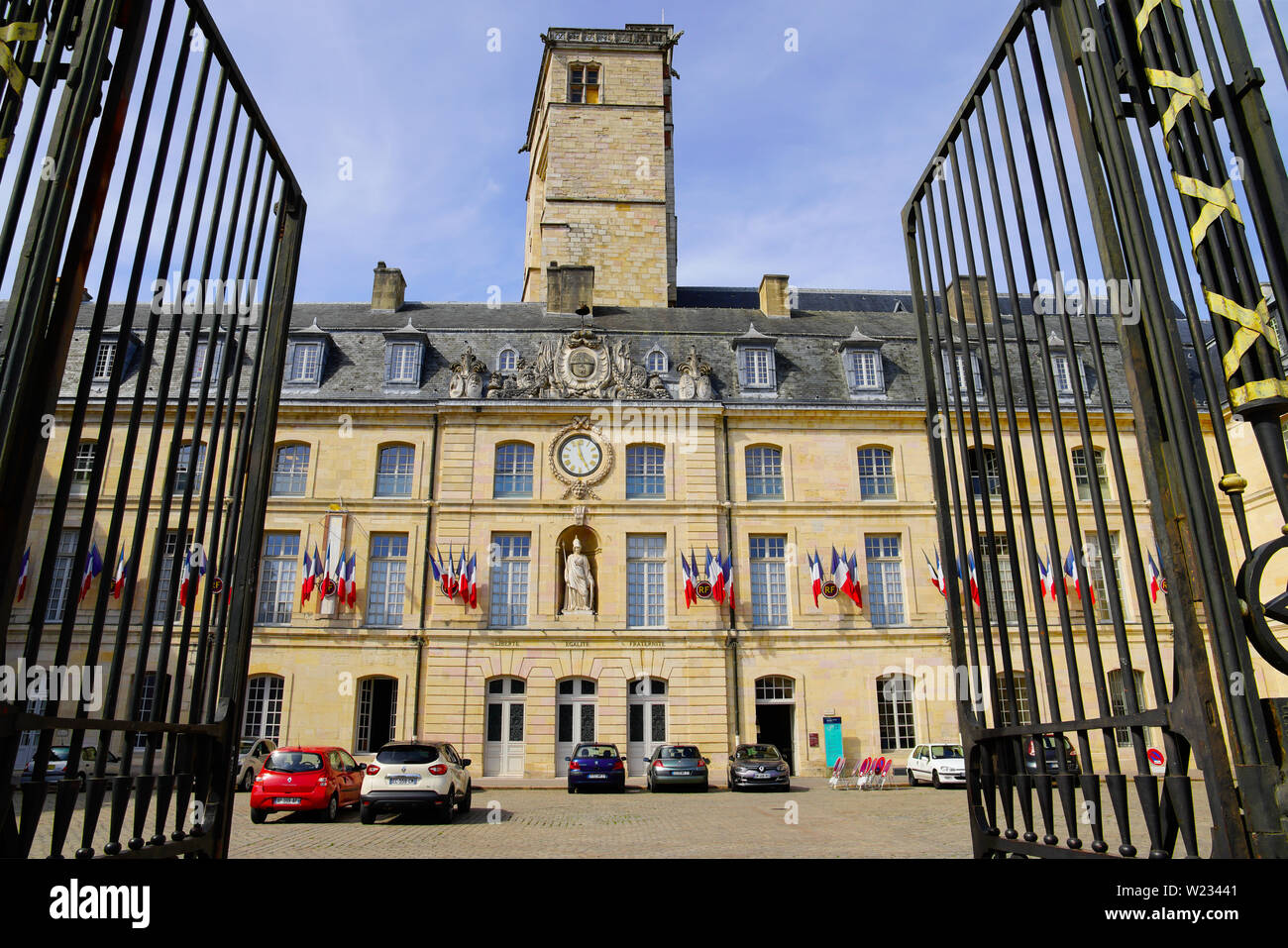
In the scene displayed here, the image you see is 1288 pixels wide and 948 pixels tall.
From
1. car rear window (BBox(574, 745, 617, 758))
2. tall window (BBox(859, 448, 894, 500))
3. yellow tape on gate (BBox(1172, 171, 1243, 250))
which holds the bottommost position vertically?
car rear window (BBox(574, 745, 617, 758))

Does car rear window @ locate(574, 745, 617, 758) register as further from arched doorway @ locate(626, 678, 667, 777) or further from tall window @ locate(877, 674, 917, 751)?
tall window @ locate(877, 674, 917, 751)

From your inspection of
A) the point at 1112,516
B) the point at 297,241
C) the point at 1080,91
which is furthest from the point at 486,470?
the point at 1080,91

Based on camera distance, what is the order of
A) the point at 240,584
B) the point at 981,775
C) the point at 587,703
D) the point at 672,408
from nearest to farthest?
the point at 981,775, the point at 240,584, the point at 587,703, the point at 672,408

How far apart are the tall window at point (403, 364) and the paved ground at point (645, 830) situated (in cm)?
1410

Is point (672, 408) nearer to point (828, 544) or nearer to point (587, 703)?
point (828, 544)

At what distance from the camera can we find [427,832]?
14906 mm

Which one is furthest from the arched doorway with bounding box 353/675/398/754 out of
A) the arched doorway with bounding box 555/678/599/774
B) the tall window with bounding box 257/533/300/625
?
the arched doorway with bounding box 555/678/599/774

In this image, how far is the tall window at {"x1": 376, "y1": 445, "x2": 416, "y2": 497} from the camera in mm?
29141

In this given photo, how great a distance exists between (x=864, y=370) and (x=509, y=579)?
46.8ft

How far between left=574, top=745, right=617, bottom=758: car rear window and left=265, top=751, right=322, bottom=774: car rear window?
309 inches

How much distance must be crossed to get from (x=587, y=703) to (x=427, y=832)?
1278 centimetres

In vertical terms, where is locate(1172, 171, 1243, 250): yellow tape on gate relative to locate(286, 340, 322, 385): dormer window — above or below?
below

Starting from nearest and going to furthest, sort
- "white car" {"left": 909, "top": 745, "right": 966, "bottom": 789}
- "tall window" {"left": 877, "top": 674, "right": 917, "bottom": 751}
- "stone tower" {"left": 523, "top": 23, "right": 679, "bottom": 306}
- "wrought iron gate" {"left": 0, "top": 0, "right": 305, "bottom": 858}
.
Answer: "wrought iron gate" {"left": 0, "top": 0, "right": 305, "bottom": 858}, "white car" {"left": 909, "top": 745, "right": 966, "bottom": 789}, "tall window" {"left": 877, "top": 674, "right": 917, "bottom": 751}, "stone tower" {"left": 523, "top": 23, "right": 679, "bottom": 306}

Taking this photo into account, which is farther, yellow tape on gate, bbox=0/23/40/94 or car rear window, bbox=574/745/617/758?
car rear window, bbox=574/745/617/758
